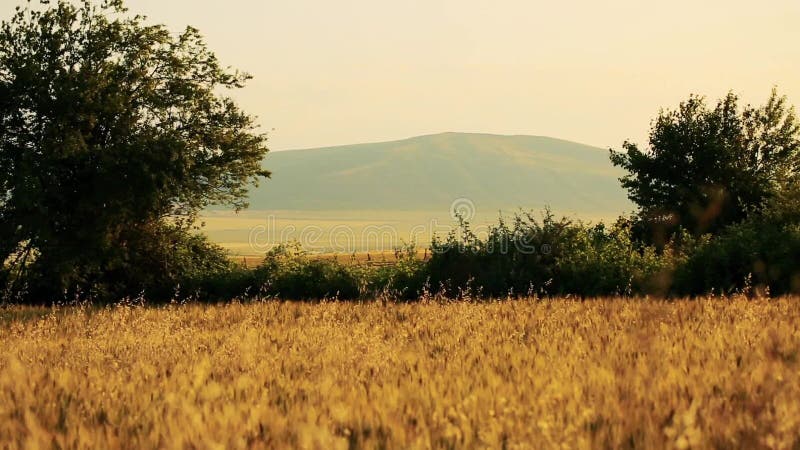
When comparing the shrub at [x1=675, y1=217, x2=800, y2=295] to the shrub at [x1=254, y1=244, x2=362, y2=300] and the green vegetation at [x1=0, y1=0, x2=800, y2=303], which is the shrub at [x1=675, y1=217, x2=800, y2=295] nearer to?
the green vegetation at [x1=0, y1=0, x2=800, y2=303]

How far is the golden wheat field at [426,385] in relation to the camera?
4992 millimetres

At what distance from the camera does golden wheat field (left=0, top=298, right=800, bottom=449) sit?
4.99 meters

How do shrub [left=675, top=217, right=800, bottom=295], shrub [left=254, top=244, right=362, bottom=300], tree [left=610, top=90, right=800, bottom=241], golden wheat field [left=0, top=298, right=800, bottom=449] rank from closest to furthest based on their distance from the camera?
golden wheat field [left=0, top=298, right=800, bottom=449]
shrub [left=675, top=217, right=800, bottom=295]
shrub [left=254, top=244, right=362, bottom=300]
tree [left=610, top=90, right=800, bottom=241]

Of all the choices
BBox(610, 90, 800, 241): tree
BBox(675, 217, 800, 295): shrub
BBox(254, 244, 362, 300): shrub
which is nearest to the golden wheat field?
BBox(675, 217, 800, 295): shrub

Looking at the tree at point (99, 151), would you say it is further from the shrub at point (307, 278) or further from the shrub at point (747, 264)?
the shrub at point (747, 264)

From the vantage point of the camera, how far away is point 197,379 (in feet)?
23.0

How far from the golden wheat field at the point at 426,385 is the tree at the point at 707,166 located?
122 ft

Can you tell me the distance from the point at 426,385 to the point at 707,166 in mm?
46541

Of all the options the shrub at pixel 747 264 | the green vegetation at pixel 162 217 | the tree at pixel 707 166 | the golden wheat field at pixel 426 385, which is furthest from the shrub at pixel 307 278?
the tree at pixel 707 166

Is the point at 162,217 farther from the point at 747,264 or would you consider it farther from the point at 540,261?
the point at 747,264

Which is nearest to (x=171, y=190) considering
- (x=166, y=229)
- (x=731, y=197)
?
(x=166, y=229)

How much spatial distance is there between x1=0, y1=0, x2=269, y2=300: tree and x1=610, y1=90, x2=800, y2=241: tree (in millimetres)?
24607

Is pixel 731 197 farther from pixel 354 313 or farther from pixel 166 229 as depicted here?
pixel 354 313

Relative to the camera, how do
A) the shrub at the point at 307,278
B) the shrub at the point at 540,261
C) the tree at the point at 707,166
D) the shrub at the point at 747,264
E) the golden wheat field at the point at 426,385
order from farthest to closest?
1. the tree at the point at 707,166
2. the shrub at the point at 307,278
3. the shrub at the point at 540,261
4. the shrub at the point at 747,264
5. the golden wheat field at the point at 426,385
